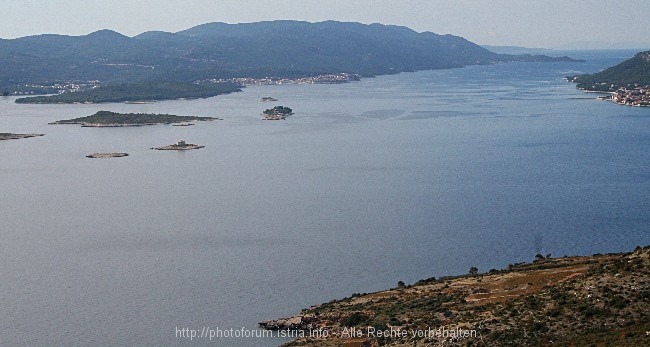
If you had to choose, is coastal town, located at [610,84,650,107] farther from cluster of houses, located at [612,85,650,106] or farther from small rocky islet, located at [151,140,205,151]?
small rocky islet, located at [151,140,205,151]

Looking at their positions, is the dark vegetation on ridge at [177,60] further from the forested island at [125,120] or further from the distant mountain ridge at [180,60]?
the forested island at [125,120]

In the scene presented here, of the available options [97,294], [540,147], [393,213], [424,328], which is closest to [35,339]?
[97,294]

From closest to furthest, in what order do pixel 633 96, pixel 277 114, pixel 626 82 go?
pixel 277 114 → pixel 633 96 → pixel 626 82

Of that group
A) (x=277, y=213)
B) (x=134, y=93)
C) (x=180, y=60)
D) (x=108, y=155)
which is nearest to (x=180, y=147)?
(x=108, y=155)

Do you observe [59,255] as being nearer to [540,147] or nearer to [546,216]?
[546,216]

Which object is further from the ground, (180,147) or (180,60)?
(180,60)

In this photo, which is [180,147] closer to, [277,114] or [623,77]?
[277,114]

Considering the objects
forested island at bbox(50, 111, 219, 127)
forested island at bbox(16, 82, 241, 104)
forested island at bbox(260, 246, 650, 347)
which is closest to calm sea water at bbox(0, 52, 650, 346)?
forested island at bbox(260, 246, 650, 347)

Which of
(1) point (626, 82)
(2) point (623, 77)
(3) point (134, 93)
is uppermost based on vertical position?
(2) point (623, 77)
